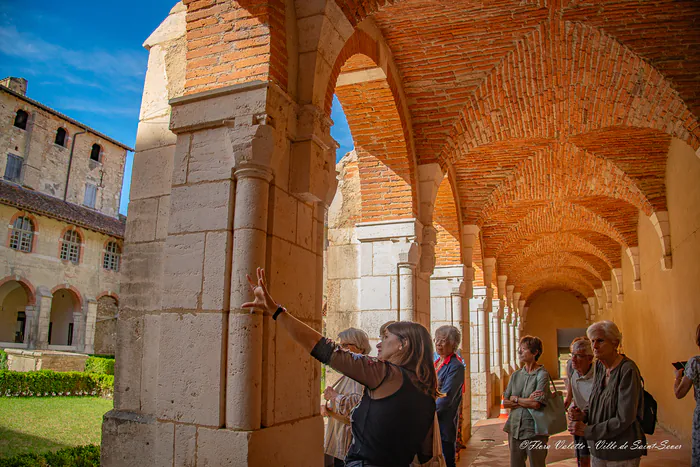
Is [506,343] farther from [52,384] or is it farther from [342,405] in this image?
[342,405]

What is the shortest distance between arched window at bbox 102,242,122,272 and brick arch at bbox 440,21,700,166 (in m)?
19.4

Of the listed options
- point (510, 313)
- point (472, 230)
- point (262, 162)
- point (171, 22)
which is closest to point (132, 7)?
point (171, 22)

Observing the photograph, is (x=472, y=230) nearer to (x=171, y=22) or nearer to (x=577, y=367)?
(x=577, y=367)

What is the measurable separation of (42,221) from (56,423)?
1256 centimetres

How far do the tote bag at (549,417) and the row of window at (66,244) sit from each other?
18.8m

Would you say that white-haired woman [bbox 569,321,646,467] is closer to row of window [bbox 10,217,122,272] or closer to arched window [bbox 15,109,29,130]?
row of window [bbox 10,217,122,272]

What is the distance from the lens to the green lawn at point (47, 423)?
661 cm

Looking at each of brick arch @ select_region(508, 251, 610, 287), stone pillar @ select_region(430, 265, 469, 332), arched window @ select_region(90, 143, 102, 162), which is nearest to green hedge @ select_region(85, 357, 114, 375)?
arched window @ select_region(90, 143, 102, 162)

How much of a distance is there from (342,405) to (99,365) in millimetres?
15328

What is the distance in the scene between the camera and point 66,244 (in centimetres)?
2041

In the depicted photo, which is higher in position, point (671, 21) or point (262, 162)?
point (671, 21)

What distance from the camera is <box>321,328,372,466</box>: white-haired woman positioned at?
2695mm

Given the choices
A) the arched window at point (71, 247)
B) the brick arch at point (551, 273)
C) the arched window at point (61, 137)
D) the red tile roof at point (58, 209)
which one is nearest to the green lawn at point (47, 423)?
the red tile roof at point (58, 209)

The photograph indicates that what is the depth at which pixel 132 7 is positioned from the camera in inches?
211
